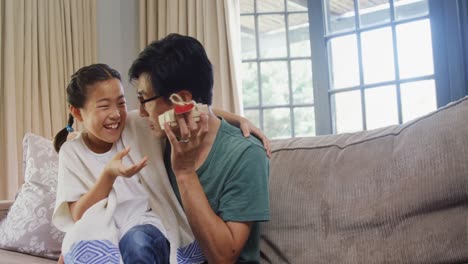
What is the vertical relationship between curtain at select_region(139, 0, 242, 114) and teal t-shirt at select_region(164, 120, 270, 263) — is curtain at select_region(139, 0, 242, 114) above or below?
above

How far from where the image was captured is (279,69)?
11.4 feet

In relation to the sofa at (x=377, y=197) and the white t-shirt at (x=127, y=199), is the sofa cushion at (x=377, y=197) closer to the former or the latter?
the sofa at (x=377, y=197)

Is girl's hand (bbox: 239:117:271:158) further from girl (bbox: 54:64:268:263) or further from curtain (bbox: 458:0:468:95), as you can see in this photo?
curtain (bbox: 458:0:468:95)

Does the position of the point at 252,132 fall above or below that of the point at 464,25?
below

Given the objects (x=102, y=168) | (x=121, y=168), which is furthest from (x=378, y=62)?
(x=121, y=168)

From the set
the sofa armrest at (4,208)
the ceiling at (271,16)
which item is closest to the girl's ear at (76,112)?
the sofa armrest at (4,208)

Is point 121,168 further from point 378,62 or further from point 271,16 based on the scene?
point 271,16

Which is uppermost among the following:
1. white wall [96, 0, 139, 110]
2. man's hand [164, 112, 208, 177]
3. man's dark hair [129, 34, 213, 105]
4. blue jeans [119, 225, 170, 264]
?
white wall [96, 0, 139, 110]

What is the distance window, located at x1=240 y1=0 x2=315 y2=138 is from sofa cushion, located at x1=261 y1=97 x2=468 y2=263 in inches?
70.2

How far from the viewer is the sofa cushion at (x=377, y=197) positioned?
1300 millimetres

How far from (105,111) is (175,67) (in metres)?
0.26

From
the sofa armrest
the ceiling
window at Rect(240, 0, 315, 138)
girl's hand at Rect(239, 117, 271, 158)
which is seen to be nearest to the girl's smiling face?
girl's hand at Rect(239, 117, 271, 158)

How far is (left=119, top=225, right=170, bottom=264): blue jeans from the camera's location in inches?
44.7

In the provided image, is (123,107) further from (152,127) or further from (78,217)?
(78,217)
